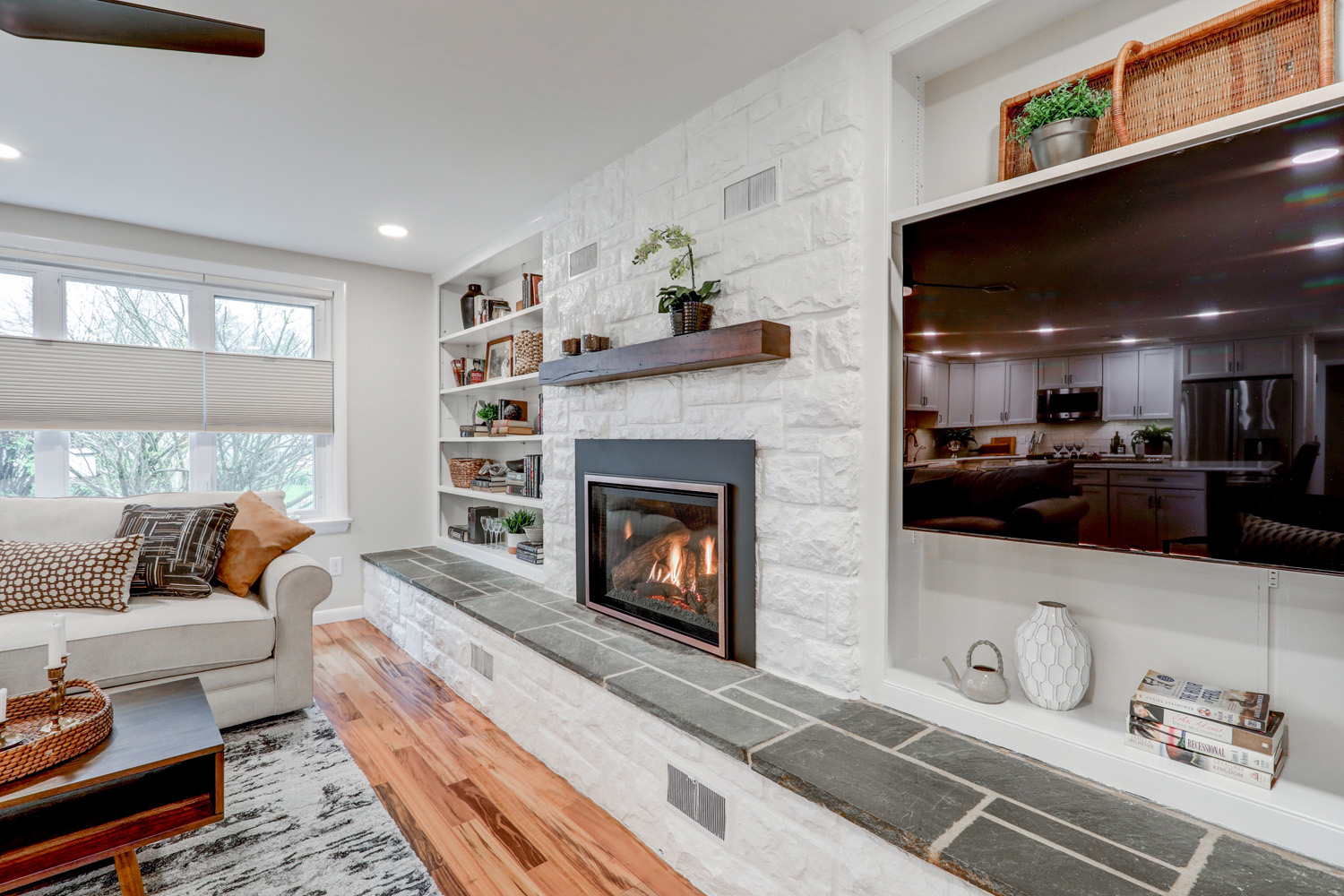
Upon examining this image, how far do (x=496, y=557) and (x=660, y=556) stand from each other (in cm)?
154

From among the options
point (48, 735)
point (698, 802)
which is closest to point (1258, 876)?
point (698, 802)

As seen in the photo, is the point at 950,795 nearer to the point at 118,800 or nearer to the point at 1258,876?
the point at 1258,876

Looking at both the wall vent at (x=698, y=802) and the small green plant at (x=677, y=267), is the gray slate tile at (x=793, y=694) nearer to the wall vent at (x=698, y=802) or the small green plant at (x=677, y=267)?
the wall vent at (x=698, y=802)

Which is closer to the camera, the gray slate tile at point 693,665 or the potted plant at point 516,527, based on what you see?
the gray slate tile at point 693,665

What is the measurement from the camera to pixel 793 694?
1888mm

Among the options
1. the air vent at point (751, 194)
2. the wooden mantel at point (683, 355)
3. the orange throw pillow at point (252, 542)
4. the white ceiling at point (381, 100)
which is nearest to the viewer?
the white ceiling at point (381, 100)

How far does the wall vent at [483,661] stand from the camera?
2.68m

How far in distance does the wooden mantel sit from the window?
2.30 m

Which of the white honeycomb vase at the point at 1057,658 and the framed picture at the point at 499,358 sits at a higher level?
the framed picture at the point at 499,358

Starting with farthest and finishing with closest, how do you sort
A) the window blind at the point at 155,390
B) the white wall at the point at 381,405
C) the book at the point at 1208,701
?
the white wall at the point at 381,405
the window blind at the point at 155,390
the book at the point at 1208,701

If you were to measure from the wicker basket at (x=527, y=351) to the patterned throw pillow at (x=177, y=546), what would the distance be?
5.10ft

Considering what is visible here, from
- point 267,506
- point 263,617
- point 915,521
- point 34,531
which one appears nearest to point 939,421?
point 915,521

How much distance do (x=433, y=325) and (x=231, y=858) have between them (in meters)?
3.45

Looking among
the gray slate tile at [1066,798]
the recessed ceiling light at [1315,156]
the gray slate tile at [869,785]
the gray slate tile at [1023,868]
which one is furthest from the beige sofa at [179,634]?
the recessed ceiling light at [1315,156]
